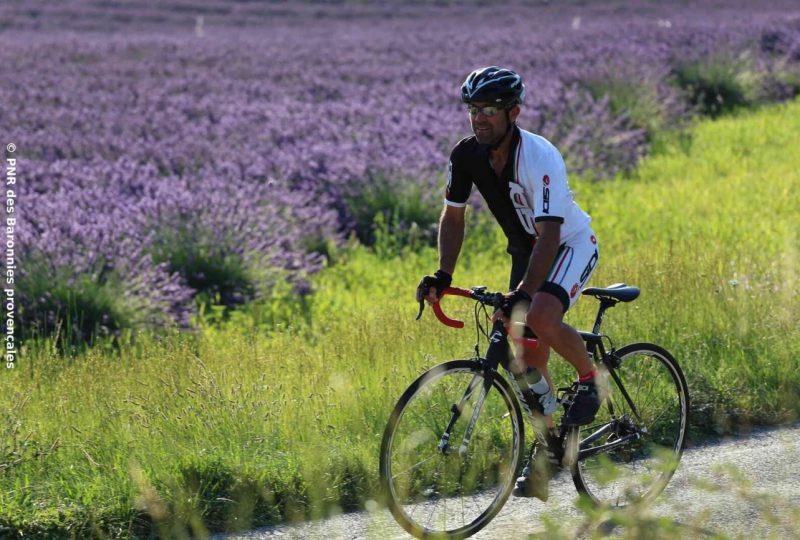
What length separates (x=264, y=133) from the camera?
45.6 feet

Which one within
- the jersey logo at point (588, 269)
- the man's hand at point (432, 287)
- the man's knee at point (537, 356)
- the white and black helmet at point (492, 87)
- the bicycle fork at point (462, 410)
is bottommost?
the bicycle fork at point (462, 410)

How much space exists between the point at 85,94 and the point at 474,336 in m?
11.9

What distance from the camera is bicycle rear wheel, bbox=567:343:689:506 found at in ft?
17.3

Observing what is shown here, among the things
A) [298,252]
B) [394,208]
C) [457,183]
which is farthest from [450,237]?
[394,208]

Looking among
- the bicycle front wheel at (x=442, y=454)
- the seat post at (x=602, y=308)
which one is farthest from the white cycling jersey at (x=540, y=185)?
the bicycle front wheel at (x=442, y=454)

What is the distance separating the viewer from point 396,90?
17.5 metres

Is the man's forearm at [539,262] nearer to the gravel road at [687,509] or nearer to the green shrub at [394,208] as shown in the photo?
the gravel road at [687,509]

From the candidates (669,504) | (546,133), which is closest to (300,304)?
(669,504)

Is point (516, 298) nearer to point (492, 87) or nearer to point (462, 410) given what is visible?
point (462, 410)

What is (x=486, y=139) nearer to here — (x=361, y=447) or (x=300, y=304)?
(x=361, y=447)

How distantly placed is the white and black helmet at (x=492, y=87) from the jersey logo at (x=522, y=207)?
364 millimetres

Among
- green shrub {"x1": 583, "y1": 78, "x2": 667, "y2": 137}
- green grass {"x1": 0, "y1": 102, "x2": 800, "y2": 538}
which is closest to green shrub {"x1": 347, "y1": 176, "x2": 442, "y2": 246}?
green grass {"x1": 0, "y1": 102, "x2": 800, "y2": 538}

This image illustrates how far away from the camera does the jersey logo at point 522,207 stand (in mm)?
4797

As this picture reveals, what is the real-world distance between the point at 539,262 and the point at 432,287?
0.48 metres
